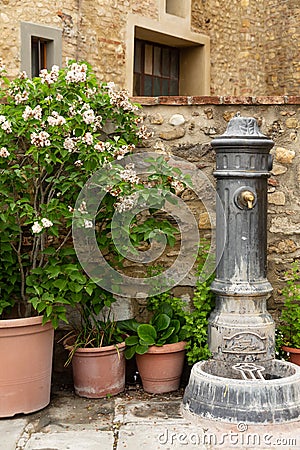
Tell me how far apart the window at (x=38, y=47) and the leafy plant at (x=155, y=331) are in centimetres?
461

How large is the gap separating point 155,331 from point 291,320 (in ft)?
2.62

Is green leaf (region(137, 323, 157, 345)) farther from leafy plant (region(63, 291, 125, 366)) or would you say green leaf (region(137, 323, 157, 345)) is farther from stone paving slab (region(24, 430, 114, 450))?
stone paving slab (region(24, 430, 114, 450))

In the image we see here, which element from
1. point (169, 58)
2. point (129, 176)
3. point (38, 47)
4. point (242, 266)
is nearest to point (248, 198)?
point (242, 266)

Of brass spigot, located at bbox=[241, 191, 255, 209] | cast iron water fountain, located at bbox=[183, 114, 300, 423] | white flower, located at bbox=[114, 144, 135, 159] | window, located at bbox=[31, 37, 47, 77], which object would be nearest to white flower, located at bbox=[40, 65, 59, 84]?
white flower, located at bbox=[114, 144, 135, 159]

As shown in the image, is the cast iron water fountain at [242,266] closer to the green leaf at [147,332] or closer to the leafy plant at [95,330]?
the green leaf at [147,332]

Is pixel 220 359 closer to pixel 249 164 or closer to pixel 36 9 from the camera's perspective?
pixel 249 164

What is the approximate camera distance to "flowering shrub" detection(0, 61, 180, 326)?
3.57 metres

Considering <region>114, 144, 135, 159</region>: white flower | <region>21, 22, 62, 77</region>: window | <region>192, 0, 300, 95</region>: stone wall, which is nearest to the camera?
<region>114, 144, 135, 159</region>: white flower

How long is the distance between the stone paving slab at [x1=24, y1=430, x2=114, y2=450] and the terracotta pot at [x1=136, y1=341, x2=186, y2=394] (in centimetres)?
65

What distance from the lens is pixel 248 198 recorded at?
3.66 m

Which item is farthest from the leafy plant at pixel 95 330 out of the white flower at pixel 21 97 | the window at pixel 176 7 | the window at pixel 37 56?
the window at pixel 176 7

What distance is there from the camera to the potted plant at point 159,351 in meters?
3.88

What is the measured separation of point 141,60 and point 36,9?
294cm

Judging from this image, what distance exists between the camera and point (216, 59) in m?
11.2
